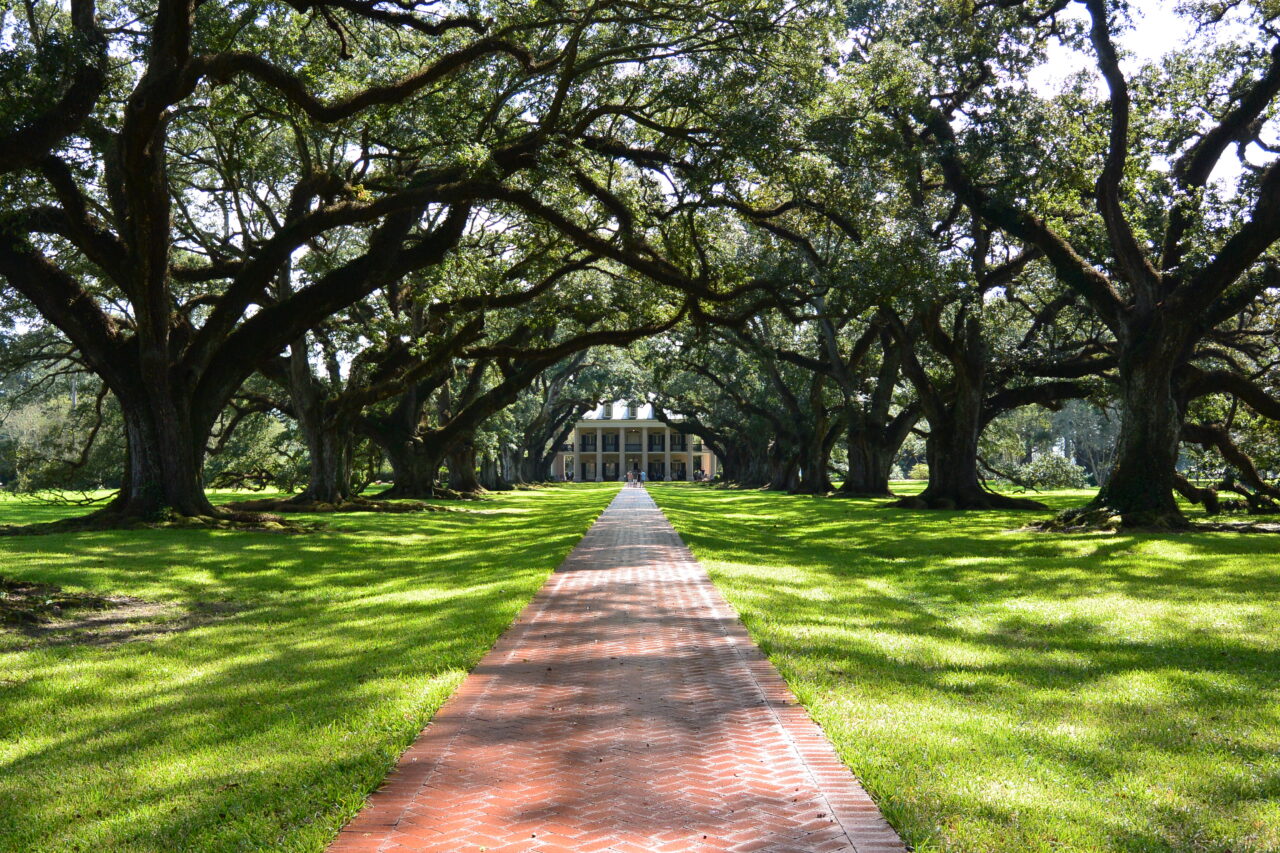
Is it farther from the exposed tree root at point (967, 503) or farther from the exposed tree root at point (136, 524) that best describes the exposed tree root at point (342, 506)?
the exposed tree root at point (967, 503)

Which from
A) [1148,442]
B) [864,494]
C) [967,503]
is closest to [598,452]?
[864,494]

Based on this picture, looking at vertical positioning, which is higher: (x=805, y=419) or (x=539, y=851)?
(x=805, y=419)

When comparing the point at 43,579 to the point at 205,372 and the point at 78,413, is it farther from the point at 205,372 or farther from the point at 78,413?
the point at 78,413

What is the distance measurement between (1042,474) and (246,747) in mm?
46353

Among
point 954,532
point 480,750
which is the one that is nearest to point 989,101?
point 954,532

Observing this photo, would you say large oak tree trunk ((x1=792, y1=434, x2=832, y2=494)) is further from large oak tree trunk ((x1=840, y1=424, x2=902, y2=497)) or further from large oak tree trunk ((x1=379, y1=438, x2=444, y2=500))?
large oak tree trunk ((x1=379, y1=438, x2=444, y2=500))

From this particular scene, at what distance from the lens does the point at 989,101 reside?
1747cm

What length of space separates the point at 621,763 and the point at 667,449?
9465 centimetres

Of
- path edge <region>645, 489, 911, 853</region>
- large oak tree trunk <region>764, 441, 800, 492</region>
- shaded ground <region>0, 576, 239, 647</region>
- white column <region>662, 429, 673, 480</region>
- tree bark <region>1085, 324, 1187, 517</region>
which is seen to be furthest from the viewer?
white column <region>662, 429, 673, 480</region>

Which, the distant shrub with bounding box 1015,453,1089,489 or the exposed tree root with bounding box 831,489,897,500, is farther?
the distant shrub with bounding box 1015,453,1089,489

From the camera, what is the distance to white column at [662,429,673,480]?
325 feet

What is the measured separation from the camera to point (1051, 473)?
150ft

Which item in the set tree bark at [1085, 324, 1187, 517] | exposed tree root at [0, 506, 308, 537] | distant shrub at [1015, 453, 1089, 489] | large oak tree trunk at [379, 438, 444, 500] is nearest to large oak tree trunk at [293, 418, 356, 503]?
large oak tree trunk at [379, 438, 444, 500]

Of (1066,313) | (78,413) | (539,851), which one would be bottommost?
(539,851)
